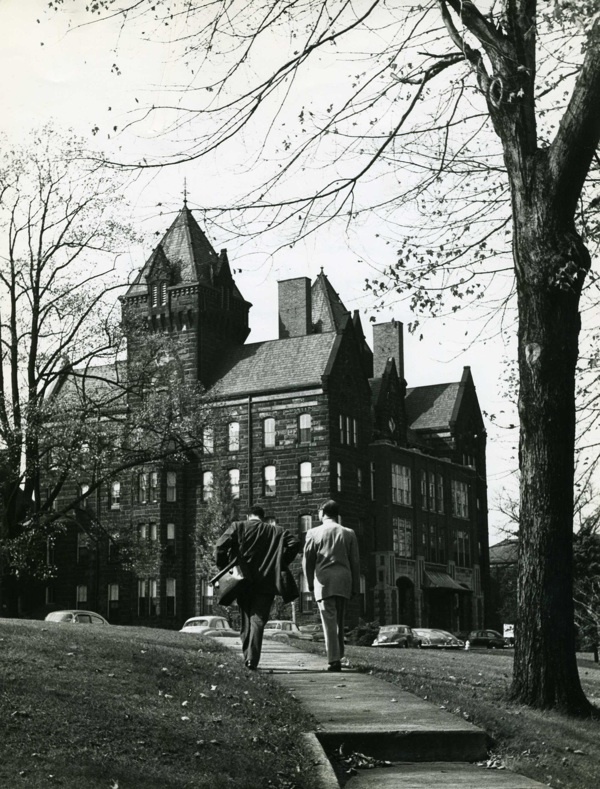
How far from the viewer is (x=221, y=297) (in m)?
74.4

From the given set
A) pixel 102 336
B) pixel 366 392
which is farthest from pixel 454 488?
pixel 102 336

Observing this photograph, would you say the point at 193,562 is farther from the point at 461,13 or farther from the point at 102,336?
the point at 461,13

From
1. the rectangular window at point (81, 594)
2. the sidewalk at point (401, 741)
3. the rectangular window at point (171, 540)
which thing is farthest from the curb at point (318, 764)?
the rectangular window at point (81, 594)

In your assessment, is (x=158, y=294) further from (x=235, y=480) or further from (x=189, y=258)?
(x=235, y=480)

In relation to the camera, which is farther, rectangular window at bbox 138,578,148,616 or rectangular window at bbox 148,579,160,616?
rectangular window at bbox 138,578,148,616

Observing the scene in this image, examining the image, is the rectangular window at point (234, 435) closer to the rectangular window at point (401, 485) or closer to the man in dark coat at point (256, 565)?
the rectangular window at point (401, 485)

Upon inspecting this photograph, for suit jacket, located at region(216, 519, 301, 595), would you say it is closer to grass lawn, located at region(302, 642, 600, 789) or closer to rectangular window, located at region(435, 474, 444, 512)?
grass lawn, located at region(302, 642, 600, 789)

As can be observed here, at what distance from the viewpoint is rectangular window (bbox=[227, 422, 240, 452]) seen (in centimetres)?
6925

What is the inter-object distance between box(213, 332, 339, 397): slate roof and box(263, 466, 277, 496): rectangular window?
A: 4557 mm

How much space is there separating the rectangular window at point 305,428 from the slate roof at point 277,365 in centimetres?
183

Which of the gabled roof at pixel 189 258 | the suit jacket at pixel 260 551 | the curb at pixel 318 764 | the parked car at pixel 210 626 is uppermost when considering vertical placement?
the gabled roof at pixel 189 258

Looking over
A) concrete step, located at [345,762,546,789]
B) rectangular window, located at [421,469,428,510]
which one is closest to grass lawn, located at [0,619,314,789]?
concrete step, located at [345,762,546,789]

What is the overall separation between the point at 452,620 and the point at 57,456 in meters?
45.7

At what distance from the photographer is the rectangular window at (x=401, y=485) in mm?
74750
